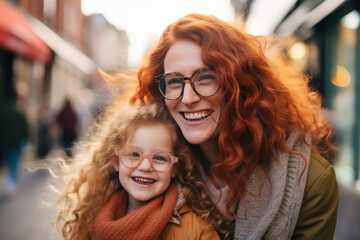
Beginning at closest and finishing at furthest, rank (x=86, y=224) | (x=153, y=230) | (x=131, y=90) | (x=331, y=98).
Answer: (x=153, y=230)
(x=86, y=224)
(x=131, y=90)
(x=331, y=98)

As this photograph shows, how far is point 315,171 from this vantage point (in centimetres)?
178

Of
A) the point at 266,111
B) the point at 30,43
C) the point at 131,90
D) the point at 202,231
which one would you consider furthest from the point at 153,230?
the point at 30,43

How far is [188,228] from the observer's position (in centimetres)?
181

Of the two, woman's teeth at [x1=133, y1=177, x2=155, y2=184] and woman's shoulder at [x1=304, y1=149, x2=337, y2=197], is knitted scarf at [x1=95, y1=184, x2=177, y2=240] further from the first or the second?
woman's shoulder at [x1=304, y1=149, x2=337, y2=197]

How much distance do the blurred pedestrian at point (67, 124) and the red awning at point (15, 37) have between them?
192cm

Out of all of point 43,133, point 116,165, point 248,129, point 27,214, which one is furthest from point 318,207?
point 43,133

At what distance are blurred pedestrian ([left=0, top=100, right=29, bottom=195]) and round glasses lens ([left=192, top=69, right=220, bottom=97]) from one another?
18.1 feet

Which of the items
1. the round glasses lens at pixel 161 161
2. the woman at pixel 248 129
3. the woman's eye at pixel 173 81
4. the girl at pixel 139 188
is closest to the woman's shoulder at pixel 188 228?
the girl at pixel 139 188

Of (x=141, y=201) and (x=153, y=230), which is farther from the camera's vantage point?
(x=141, y=201)

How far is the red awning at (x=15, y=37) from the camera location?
23.9ft

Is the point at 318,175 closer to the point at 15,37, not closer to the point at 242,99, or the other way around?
the point at 242,99

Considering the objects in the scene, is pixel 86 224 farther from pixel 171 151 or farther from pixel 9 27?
pixel 9 27

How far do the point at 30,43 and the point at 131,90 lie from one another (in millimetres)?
8269

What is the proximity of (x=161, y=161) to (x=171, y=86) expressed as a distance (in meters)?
0.47
